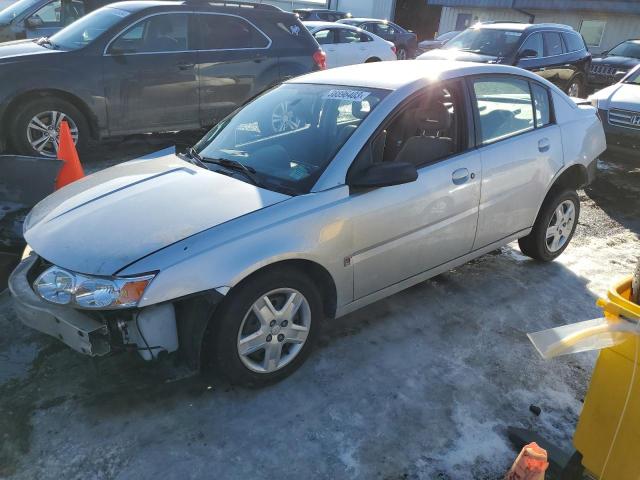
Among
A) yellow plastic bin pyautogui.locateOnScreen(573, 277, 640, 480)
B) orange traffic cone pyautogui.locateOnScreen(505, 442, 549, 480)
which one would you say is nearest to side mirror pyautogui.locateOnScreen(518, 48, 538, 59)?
yellow plastic bin pyautogui.locateOnScreen(573, 277, 640, 480)

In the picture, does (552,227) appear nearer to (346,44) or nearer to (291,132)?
(291,132)

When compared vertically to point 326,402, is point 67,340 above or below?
above

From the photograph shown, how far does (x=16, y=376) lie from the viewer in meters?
2.86

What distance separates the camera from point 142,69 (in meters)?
6.32

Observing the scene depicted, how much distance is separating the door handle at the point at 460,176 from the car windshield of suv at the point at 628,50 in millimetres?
13893

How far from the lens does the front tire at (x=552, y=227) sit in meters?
4.17

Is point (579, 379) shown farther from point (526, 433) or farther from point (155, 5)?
point (155, 5)

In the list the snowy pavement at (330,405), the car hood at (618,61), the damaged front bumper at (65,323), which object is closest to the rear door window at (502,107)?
the snowy pavement at (330,405)

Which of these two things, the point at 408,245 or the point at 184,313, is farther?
the point at 408,245

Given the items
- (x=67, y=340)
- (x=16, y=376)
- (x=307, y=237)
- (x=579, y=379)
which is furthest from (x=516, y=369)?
(x=16, y=376)

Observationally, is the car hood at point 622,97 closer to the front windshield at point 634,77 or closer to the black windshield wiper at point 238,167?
the front windshield at point 634,77

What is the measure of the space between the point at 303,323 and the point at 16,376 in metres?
1.59

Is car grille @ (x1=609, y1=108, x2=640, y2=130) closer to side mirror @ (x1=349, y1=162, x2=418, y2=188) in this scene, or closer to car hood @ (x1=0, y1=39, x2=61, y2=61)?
side mirror @ (x1=349, y1=162, x2=418, y2=188)

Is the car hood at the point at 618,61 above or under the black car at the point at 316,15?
under
